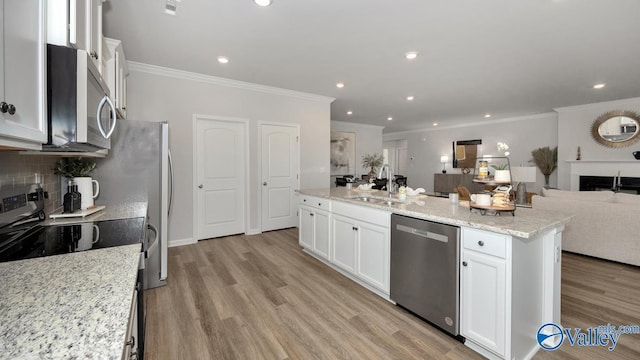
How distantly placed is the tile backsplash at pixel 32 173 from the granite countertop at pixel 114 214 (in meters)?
0.27

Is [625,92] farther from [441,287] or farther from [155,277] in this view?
[155,277]

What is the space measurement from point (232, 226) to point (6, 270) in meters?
3.53

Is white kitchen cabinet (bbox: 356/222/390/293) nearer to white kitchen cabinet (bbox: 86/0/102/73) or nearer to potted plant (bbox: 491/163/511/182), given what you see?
potted plant (bbox: 491/163/511/182)

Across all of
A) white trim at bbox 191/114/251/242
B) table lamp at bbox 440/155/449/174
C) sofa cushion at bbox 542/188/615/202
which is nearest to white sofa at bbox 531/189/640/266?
sofa cushion at bbox 542/188/615/202

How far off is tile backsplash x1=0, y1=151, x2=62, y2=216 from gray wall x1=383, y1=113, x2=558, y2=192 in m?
9.42

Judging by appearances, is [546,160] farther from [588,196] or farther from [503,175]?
[503,175]

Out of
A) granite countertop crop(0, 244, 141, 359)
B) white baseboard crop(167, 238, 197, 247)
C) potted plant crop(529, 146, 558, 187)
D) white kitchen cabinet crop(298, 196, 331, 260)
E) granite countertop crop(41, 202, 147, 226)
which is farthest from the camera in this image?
potted plant crop(529, 146, 558, 187)

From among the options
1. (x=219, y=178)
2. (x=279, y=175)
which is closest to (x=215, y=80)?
(x=219, y=178)

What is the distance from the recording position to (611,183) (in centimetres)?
569

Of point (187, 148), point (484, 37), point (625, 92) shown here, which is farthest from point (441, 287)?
point (625, 92)

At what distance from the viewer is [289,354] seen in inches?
71.0

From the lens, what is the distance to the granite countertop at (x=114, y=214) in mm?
1821

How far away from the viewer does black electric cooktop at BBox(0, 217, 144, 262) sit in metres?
1.25

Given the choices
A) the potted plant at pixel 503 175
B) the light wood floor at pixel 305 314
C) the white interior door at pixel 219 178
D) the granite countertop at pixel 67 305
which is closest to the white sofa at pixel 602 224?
the light wood floor at pixel 305 314
